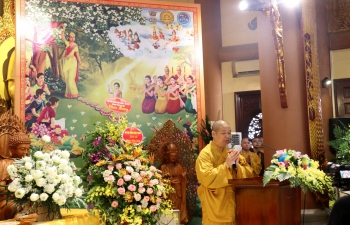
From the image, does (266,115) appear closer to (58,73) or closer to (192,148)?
(192,148)

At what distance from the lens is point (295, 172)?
4312 millimetres

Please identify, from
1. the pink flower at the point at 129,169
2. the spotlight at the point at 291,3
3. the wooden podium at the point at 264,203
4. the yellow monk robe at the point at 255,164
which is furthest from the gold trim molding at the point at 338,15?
the pink flower at the point at 129,169

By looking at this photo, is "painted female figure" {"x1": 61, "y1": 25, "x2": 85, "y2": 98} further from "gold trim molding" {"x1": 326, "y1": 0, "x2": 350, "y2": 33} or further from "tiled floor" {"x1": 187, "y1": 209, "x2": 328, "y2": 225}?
"gold trim molding" {"x1": 326, "y1": 0, "x2": 350, "y2": 33}

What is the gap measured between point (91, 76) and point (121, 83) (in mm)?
402

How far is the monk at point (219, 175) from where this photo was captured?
4.61m

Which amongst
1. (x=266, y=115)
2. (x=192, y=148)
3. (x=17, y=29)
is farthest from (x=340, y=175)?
(x=17, y=29)

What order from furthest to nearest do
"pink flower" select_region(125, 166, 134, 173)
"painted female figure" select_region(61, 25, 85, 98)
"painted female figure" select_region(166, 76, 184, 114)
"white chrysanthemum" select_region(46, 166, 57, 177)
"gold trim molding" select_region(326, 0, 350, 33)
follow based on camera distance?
Result: "gold trim molding" select_region(326, 0, 350, 33), "painted female figure" select_region(166, 76, 184, 114), "painted female figure" select_region(61, 25, 85, 98), "pink flower" select_region(125, 166, 134, 173), "white chrysanthemum" select_region(46, 166, 57, 177)

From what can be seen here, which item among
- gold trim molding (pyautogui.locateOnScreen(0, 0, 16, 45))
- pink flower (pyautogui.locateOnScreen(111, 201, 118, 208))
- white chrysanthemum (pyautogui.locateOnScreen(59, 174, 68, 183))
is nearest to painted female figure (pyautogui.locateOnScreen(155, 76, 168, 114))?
pink flower (pyautogui.locateOnScreen(111, 201, 118, 208))

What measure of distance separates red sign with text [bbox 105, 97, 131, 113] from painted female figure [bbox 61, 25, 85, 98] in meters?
0.43

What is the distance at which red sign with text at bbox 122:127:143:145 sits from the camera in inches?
233

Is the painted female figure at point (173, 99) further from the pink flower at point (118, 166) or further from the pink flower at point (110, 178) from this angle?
the pink flower at point (110, 178)

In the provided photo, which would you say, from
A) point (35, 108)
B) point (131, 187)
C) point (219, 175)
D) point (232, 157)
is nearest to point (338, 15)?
point (232, 157)

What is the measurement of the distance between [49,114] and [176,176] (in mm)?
1761

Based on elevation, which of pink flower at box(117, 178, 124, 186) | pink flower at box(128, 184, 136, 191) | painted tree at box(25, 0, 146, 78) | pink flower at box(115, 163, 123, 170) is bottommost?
pink flower at box(128, 184, 136, 191)
